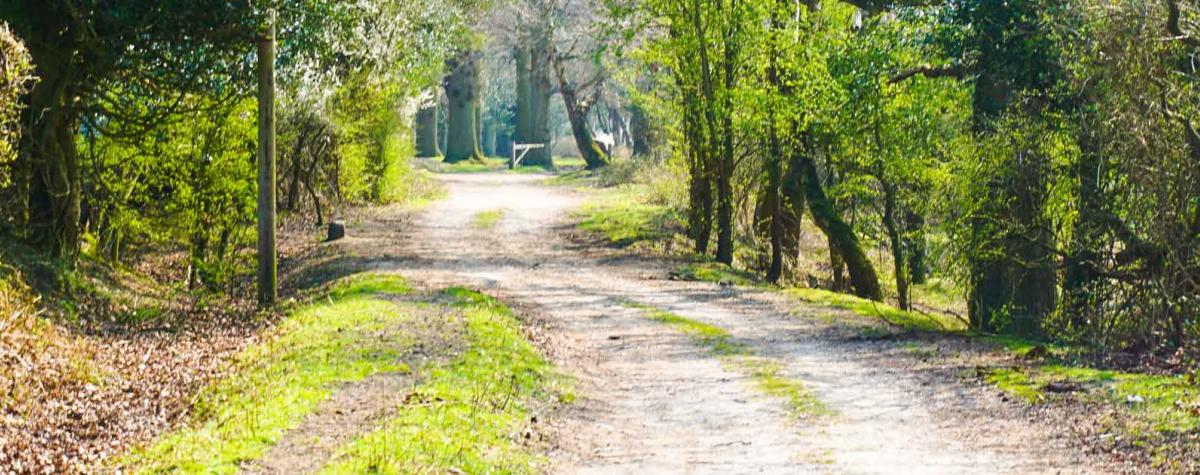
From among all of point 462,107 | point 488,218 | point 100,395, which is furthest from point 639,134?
point 100,395

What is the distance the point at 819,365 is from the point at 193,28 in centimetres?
959

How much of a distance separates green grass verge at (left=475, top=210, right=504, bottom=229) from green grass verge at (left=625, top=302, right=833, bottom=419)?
47.9 feet

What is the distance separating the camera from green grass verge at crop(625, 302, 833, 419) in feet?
40.6

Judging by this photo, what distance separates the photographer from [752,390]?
13188 millimetres

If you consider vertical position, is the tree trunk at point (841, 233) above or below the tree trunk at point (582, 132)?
below

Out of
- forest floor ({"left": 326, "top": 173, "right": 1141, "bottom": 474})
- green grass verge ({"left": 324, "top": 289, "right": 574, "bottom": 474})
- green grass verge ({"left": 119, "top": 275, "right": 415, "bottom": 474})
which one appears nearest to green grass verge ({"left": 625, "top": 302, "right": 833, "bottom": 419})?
forest floor ({"left": 326, "top": 173, "right": 1141, "bottom": 474})

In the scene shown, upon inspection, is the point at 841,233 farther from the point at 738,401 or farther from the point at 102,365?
the point at 102,365

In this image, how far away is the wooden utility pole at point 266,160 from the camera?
18.9 metres

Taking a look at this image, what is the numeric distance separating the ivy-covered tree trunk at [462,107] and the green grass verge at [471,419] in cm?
4546

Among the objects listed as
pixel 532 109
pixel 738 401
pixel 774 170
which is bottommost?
pixel 738 401

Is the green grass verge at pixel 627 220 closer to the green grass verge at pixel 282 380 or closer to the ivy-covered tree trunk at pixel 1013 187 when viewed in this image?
the green grass verge at pixel 282 380

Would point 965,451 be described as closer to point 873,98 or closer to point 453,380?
point 453,380

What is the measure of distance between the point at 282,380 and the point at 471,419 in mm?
2719

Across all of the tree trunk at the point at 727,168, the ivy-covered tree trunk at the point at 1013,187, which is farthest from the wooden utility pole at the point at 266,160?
the ivy-covered tree trunk at the point at 1013,187
